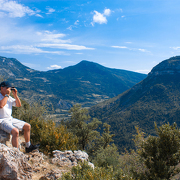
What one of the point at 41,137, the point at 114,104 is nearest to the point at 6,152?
the point at 41,137

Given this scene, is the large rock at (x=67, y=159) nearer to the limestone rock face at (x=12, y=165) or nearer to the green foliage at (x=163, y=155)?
the limestone rock face at (x=12, y=165)

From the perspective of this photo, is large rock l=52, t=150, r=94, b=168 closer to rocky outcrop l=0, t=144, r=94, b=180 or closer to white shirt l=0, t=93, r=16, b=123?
rocky outcrop l=0, t=144, r=94, b=180

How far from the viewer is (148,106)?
318 feet

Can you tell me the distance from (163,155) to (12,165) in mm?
6597

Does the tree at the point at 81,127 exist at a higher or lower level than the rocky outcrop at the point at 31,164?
lower

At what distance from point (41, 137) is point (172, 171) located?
6.69 metres

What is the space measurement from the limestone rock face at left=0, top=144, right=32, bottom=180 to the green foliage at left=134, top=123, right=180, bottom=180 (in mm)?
5201

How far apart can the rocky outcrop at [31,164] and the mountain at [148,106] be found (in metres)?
53.3

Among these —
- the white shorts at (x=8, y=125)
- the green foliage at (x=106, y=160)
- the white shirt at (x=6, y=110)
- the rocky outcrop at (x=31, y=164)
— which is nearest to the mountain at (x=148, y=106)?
the green foliage at (x=106, y=160)

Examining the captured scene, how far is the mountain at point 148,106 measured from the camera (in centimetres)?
7738

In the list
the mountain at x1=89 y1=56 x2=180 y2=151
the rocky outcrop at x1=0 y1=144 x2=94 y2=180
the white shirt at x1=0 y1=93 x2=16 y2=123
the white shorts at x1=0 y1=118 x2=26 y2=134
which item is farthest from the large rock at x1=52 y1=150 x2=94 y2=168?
the mountain at x1=89 y1=56 x2=180 y2=151

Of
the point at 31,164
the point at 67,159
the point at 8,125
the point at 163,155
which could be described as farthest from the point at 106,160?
the point at 8,125

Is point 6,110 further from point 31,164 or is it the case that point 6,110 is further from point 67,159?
point 67,159

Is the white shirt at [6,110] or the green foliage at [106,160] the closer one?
the white shirt at [6,110]
